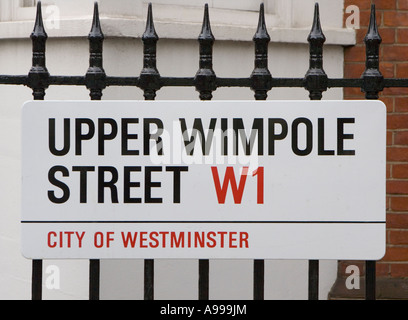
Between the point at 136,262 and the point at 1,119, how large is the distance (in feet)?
3.06

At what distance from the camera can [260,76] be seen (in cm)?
271

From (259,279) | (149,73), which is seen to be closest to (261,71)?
(149,73)

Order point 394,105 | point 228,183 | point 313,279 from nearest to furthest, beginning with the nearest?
point 228,183 < point 313,279 < point 394,105

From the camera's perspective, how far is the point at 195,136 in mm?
2678

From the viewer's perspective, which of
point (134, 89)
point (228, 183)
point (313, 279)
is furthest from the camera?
point (134, 89)

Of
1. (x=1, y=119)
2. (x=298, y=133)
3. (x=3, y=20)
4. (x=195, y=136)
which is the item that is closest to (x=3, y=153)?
(x=1, y=119)

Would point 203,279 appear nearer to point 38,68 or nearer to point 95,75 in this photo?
point 95,75

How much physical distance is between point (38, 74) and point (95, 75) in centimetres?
19

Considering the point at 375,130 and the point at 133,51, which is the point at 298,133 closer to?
the point at 375,130

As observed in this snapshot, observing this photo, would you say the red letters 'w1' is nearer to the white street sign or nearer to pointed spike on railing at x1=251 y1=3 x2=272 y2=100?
the white street sign

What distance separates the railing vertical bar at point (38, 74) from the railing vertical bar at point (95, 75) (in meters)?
0.15

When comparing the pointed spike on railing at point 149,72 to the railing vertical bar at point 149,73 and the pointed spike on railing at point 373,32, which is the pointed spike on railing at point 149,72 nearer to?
the railing vertical bar at point 149,73

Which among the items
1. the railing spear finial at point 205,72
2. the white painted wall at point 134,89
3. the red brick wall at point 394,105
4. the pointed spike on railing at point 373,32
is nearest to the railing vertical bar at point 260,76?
the railing spear finial at point 205,72

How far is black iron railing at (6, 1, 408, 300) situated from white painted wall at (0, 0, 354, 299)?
0.79 metres
